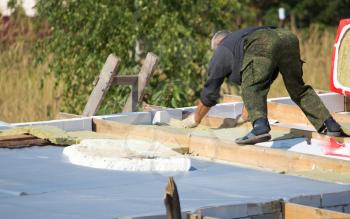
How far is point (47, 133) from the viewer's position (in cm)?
956

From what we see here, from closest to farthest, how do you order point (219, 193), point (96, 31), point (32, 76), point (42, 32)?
point (219, 193), point (96, 31), point (32, 76), point (42, 32)

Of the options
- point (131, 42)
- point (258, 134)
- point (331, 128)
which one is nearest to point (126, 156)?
point (258, 134)

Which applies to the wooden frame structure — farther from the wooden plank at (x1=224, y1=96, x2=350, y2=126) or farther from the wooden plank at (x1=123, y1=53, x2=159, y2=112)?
the wooden plank at (x1=224, y1=96, x2=350, y2=126)

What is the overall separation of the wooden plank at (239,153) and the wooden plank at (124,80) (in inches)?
34.5

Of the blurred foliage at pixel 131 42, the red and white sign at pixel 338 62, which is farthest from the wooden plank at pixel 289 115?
the blurred foliage at pixel 131 42

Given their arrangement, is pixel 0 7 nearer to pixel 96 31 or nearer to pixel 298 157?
pixel 96 31

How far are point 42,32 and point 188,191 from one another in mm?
9831

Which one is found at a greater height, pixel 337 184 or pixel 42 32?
pixel 42 32

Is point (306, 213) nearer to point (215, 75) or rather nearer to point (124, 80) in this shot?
point (215, 75)

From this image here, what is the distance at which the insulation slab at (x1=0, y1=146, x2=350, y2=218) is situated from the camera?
7164 mm

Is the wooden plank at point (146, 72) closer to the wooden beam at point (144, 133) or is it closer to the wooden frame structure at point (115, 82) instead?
the wooden frame structure at point (115, 82)

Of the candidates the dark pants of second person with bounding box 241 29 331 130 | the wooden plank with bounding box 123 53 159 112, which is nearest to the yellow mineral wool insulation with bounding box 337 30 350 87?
the dark pants of second person with bounding box 241 29 331 130

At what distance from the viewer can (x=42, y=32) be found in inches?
679

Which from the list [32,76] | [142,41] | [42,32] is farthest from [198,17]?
[42,32]
